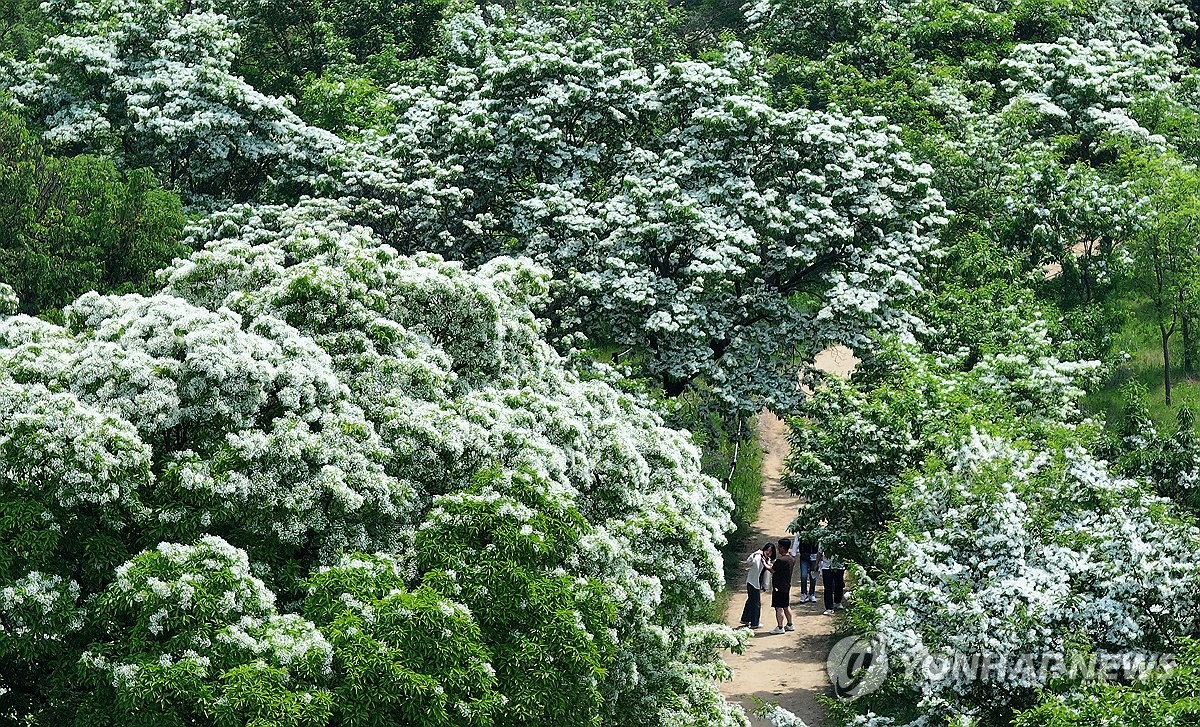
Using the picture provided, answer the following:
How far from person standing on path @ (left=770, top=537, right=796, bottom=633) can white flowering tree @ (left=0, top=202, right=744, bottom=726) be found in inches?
228

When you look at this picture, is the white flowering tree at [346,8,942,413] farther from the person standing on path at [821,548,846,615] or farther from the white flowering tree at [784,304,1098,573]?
the person standing on path at [821,548,846,615]

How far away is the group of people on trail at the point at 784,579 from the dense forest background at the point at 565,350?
4.10 feet

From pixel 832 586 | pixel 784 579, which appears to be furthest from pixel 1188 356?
pixel 784 579

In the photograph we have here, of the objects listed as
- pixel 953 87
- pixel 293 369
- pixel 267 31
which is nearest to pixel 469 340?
pixel 293 369

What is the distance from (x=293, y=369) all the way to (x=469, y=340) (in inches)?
129

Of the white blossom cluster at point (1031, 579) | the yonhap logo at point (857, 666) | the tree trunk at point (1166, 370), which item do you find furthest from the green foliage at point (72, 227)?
the tree trunk at point (1166, 370)

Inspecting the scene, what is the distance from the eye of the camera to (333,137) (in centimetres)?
3203

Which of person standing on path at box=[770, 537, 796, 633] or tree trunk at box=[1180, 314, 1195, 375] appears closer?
person standing on path at box=[770, 537, 796, 633]

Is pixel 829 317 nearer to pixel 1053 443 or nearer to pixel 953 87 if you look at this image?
pixel 1053 443

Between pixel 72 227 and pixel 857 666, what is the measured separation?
16107 mm

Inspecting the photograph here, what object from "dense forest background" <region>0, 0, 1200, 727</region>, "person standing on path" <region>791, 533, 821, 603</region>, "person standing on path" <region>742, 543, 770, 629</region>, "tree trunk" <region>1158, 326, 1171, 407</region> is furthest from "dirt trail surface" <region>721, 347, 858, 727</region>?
"tree trunk" <region>1158, 326, 1171, 407</region>

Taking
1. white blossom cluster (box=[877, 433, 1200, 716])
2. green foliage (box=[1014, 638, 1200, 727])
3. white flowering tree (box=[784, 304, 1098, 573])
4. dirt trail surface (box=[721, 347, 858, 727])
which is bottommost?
dirt trail surface (box=[721, 347, 858, 727])

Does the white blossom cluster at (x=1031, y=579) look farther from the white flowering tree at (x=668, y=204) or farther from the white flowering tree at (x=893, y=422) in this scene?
the white flowering tree at (x=668, y=204)

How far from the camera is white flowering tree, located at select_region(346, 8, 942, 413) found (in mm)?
27172
